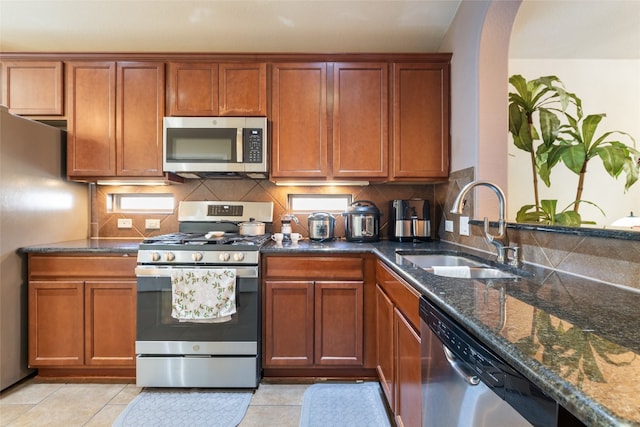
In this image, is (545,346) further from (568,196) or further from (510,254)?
(568,196)

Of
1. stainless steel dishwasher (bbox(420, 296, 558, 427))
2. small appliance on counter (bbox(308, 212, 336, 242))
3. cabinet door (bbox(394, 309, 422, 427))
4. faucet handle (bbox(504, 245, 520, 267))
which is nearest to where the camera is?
stainless steel dishwasher (bbox(420, 296, 558, 427))

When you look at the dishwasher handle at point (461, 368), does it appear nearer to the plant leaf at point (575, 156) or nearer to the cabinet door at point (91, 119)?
the plant leaf at point (575, 156)

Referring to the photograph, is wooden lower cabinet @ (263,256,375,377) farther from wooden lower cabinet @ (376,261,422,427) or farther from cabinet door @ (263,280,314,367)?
wooden lower cabinet @ (376,261,422,427)

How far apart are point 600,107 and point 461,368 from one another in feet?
11.0

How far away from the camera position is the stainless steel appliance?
76.3 inches

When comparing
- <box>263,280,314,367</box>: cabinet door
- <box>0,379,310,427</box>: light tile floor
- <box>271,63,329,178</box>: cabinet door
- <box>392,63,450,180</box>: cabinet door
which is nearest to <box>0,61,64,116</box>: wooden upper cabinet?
<box>271,63,329,178</box>: cabinet door

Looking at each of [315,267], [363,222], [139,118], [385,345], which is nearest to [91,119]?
[139,118]

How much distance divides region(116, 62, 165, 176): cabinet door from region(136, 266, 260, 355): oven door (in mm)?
862

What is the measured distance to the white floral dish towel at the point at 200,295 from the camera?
1.89 meters

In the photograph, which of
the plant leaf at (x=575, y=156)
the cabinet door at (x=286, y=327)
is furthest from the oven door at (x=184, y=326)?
the plant leaf at (x=575, y=156)

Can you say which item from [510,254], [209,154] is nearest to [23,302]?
[209,154]

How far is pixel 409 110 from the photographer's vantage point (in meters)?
2.30

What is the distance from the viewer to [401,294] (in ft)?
4.57

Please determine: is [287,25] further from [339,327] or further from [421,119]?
[339,327]
